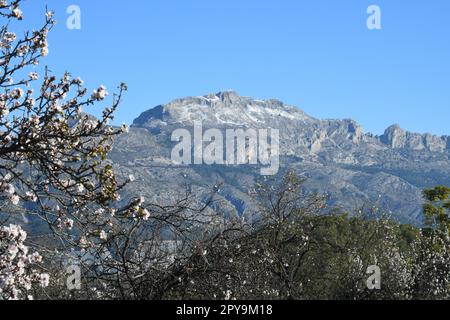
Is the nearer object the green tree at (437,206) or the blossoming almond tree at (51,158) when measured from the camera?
the blossoming almond tree at (51,158)

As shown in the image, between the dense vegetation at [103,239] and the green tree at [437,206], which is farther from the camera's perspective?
the green tree at [437,206]

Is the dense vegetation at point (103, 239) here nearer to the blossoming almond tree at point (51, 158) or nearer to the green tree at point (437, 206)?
the blossoming almond tree at point (51, 158)

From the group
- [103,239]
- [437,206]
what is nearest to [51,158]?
[103,239]

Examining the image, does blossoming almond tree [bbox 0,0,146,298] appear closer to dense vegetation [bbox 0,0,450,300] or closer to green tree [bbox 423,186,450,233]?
dense vegetation [bbox 0,0,450,300]

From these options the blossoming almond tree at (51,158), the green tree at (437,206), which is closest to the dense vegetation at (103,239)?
the blossoming almond tree at (51,158)

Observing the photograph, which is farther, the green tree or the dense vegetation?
the green tree

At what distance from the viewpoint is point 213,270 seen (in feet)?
50.4

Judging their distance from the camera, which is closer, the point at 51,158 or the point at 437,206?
the point at 51,158

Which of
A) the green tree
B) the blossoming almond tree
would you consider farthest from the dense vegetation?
the green tree

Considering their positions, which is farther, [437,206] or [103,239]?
[437,206]

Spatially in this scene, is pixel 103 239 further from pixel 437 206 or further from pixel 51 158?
pixel 437 206

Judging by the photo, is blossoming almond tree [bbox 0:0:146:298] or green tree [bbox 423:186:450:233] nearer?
blossoming almond tree [bbox 0:0:146:298]
